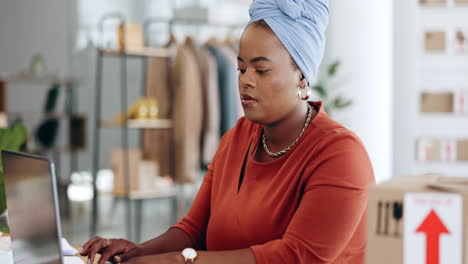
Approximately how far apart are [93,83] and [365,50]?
13.3 ft

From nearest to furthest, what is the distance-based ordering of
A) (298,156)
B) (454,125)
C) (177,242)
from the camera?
(298,156) < (177,242) < (454,125)

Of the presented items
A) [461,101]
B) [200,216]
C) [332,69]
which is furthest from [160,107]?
[200,216]

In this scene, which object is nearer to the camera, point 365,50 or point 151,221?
point 365,50

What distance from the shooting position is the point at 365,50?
16.2ft

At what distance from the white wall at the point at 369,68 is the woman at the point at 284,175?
11.2 ft

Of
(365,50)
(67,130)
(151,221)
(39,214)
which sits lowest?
(151,221)

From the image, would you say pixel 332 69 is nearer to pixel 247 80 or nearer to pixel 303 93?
pixel 303 93

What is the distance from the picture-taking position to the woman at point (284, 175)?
1323 millimetres

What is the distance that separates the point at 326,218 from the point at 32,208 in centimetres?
61

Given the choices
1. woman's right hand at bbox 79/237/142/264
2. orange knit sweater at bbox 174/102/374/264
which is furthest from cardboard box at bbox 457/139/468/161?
woman's right hand at bbox 79/237/142/264

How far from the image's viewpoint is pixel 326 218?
4.30 ft

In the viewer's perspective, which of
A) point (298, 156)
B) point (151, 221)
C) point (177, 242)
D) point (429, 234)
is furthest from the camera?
point (151, 221)

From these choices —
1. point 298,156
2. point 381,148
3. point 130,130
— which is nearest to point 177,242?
point 298,156

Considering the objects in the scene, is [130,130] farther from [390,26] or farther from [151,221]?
[390,26]
